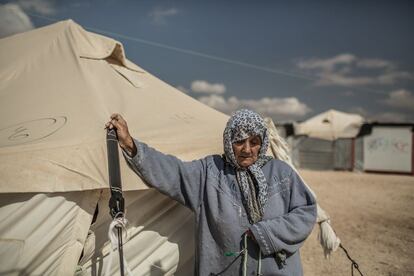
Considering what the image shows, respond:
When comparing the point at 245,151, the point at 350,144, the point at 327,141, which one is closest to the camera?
the point at 245,151

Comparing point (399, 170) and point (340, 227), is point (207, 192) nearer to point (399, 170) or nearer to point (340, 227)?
point (340, 227)

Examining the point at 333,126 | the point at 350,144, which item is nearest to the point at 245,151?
the point at 350,144

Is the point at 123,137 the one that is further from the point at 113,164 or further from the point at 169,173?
the point at 169,173

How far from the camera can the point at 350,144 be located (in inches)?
682

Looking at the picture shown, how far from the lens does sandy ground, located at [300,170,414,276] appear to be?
4.31m

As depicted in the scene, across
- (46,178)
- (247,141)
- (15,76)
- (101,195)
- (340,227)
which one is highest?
(15,76)

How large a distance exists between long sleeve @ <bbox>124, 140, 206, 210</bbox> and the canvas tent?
5.5 inches

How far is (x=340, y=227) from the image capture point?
6.14 meters

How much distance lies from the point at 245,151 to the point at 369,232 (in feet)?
15.5

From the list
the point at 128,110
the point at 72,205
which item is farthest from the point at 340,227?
the point at 72,205

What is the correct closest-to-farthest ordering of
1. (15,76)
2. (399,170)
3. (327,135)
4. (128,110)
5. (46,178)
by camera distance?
(46,178), (128,110), (15,76), (399,170), (327,135)

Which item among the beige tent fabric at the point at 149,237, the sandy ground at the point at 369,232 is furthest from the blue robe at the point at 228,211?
the sandy ground at the point at 369,232

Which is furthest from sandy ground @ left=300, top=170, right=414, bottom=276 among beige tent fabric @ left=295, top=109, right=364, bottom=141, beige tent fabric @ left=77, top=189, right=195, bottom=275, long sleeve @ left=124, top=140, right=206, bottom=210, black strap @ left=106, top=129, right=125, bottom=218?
beige tent fabric @ left=295, top=109, right=364, bottom=141

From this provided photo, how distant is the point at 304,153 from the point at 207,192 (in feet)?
56.7
